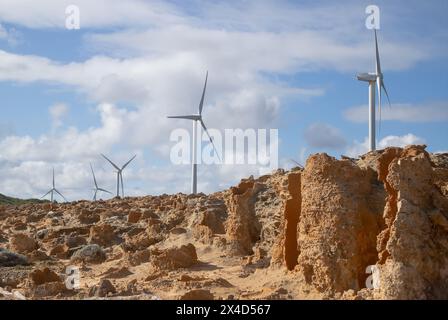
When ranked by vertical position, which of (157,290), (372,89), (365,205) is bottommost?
(157,290)

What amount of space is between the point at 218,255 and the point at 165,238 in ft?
18.0

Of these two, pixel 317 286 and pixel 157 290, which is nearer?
pixel 317 286

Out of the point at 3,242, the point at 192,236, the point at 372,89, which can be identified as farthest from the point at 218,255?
the point at 372,89

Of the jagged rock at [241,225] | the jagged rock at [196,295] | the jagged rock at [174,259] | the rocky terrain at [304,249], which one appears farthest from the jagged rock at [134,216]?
the jagged rock at [196,295]

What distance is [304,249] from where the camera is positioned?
1295cm

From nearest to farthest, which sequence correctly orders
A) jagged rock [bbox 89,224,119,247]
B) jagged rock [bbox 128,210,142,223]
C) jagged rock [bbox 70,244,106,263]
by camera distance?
jagged rock [bbox 70,244,106,263]
jagged rock [bbox 89,224,119,247]
jagged rock [bbox 128,210,142,223]

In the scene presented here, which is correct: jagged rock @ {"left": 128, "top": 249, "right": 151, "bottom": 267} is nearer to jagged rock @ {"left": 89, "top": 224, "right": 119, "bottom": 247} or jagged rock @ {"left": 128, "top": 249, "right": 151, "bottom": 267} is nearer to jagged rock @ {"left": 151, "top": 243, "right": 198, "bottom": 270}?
jagged rock @ {"left": 151, "top": 243, "right": 198, "bottom": 270}

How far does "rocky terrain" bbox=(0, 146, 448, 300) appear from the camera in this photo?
11023mm

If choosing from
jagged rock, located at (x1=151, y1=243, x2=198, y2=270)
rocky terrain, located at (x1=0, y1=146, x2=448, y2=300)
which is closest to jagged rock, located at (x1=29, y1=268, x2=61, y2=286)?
rocky terrain, located at (x1=0, y1=146, x2=448, y2=300)

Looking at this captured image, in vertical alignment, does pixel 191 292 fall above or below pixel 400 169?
below

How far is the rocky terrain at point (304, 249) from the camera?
1102 centimetres

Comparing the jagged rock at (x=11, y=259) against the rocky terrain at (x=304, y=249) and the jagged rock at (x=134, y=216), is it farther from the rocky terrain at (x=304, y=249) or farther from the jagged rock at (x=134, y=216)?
the jagged rock at (x=134, y=216)
